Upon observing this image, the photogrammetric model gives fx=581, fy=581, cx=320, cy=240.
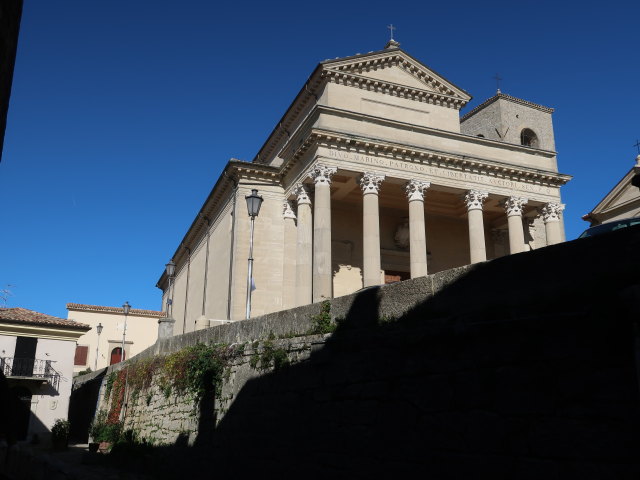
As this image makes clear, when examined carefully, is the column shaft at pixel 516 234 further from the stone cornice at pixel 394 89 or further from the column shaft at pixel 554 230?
the stone cornice at pixel 394 89

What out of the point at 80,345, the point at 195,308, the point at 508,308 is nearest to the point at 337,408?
the point at 508,308

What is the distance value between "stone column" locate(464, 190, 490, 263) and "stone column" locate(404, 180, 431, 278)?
6.40ft

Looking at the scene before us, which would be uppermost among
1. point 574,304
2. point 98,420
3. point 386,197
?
point 386,197

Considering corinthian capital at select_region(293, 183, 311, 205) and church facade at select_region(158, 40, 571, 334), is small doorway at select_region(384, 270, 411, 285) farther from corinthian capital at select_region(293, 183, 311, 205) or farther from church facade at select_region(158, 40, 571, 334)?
corinthian capital at select_region(293, 183, 311, 205)

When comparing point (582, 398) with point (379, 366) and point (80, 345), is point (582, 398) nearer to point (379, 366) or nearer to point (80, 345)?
point (379, 366)

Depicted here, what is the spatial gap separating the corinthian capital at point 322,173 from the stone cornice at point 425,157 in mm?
804

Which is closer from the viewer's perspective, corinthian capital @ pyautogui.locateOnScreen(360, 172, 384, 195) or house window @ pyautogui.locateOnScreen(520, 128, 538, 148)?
corinthian capital @ pyautogui.locateOnScreen(360, 172, 384, 195)

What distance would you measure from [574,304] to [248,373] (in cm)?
590

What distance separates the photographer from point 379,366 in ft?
22.3

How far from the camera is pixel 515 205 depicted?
75.1 ft

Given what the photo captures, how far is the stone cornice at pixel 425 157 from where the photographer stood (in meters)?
20.2

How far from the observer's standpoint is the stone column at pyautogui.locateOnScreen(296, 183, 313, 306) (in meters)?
20.0

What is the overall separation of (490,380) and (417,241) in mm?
15153

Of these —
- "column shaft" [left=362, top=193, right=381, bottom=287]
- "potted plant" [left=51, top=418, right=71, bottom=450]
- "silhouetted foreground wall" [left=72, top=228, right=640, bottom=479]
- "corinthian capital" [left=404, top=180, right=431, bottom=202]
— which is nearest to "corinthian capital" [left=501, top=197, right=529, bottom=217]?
"corinthian capital" [left=404, top=180, right=431, bottom=202]
